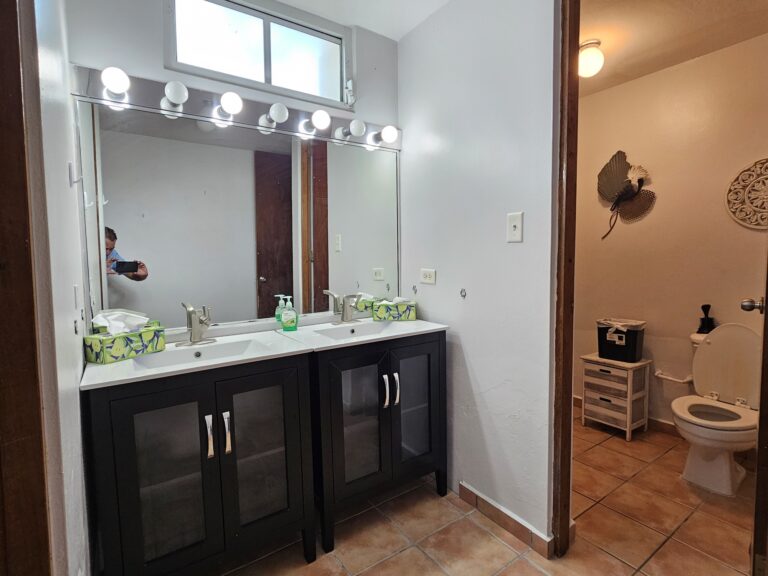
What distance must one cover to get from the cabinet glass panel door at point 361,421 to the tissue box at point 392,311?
16.2 inches

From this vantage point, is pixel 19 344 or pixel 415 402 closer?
pixel 19 344

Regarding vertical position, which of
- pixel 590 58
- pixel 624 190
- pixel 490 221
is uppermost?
pixel 590 58

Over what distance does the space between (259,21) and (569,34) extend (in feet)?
4.66

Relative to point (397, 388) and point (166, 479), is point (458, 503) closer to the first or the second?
point (397, 388)

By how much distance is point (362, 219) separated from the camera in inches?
90.0

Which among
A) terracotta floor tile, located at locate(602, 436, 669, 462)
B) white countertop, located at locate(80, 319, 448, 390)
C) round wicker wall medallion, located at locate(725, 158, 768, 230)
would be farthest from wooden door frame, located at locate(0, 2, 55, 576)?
round wicker wall medallion, located at locate(725, 158, 768, 230)

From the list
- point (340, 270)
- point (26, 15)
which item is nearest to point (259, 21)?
point (340, 270)

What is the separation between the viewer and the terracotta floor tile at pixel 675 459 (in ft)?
7.23

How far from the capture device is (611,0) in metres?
1.84

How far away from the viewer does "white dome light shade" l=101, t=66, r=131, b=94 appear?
1491 mm

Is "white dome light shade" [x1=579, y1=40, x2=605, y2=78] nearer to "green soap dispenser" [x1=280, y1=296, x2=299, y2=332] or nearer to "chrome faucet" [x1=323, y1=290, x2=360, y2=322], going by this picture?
"chrome faucet" [x1=323, y1=290, x2=360, y2=322]

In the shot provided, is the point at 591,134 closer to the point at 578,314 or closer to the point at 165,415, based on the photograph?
the point at 578,314

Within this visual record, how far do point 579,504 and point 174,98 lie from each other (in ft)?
8.41

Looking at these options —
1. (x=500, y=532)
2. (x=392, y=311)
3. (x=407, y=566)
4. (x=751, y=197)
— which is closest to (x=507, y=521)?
(x=500, y=532)
